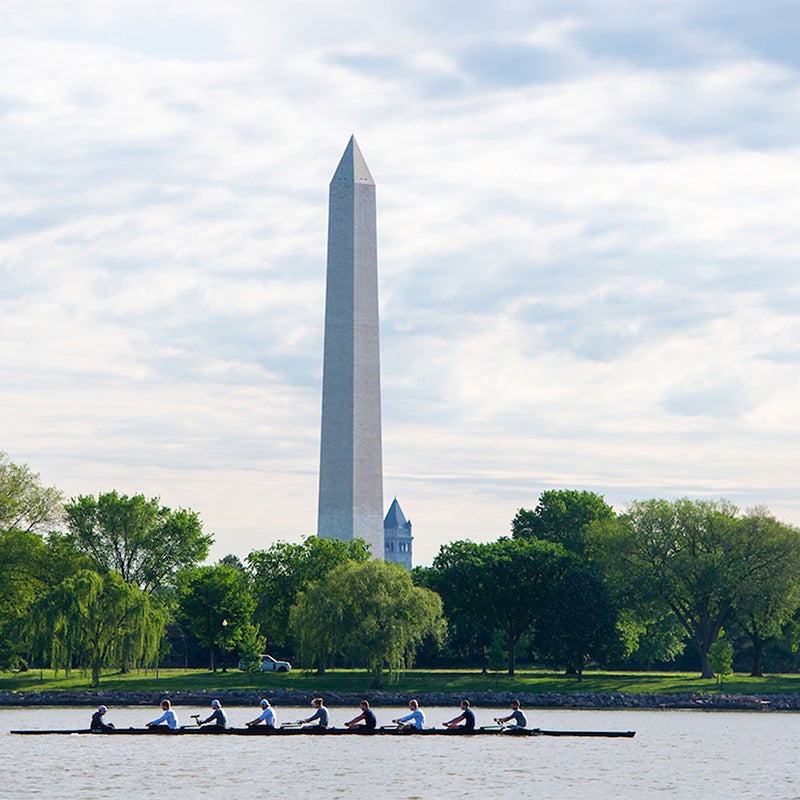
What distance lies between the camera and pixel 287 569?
100m

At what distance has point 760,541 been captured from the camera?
93.9 meters

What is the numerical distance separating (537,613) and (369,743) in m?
43.0

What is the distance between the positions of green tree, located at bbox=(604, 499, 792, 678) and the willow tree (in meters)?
30.5

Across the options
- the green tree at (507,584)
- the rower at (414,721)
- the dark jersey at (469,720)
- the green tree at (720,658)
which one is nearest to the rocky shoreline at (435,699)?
the green tree at (720,658)

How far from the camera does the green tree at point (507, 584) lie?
328ft

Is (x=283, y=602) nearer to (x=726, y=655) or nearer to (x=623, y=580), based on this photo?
→ (x=623, y=580)

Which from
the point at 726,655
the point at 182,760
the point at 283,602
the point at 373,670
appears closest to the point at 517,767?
the point at 182,760

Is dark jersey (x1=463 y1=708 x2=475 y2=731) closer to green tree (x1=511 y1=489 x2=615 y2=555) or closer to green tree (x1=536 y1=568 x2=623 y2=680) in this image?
green tree (x1=536 y1=568 x2=623 y2=680)

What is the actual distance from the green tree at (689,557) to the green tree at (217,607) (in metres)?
24.1

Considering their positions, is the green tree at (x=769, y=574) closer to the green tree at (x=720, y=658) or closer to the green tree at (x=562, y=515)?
the green tree at (x=720, y=658)

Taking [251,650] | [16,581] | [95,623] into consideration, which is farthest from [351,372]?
[95,623]

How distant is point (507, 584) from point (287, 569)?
46.7ft

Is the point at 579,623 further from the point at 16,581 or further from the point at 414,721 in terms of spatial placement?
the point at 414,721

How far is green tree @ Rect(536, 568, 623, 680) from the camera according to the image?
93500 mm
